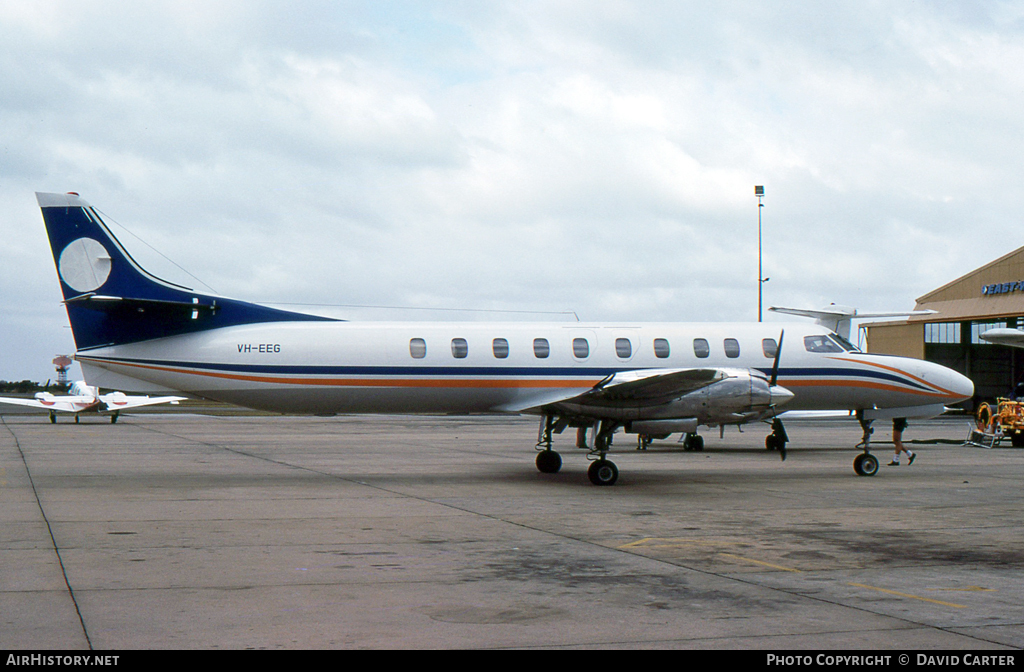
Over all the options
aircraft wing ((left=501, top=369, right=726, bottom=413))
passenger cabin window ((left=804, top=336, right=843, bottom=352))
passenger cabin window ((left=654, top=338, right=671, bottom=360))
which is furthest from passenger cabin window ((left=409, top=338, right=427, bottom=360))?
passenger cabin window ((left=804, top=336, right=843, bottom=352))

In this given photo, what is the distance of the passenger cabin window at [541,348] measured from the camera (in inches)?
741

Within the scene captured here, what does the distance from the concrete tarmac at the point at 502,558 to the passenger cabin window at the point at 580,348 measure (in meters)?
2.54

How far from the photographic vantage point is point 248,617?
6859mm

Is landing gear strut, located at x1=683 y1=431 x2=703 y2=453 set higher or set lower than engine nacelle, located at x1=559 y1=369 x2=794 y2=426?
lower

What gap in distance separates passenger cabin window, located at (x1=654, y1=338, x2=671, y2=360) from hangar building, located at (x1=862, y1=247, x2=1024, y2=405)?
1588 inches

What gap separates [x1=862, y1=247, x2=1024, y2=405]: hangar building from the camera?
58.7 metres

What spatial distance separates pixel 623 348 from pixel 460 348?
3523mm

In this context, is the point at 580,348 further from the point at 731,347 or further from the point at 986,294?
the point at 986,294

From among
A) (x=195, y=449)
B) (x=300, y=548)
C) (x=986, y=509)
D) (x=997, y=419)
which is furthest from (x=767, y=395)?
(x=997, y=419)

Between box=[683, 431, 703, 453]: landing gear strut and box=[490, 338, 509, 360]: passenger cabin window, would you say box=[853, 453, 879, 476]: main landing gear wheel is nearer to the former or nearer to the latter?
box=[683, 431, 703, 453]: landing gear strut

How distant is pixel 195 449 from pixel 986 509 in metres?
19.9

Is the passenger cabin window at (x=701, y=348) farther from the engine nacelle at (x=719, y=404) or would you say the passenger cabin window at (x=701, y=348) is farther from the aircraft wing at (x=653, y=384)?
the aircraft wing at (x=653, y=384)

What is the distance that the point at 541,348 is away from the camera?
61.9ft
